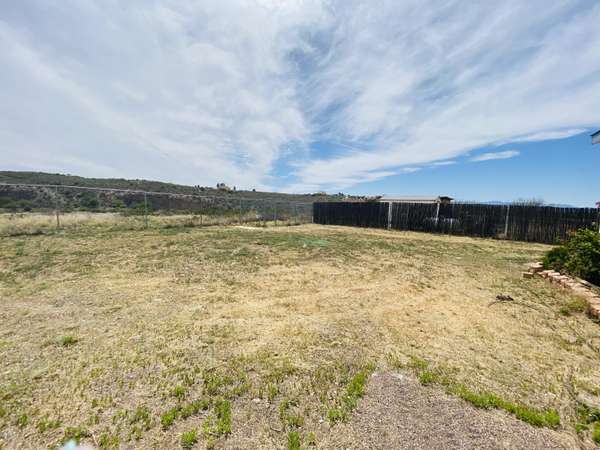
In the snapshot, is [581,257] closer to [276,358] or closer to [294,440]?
[276,358]

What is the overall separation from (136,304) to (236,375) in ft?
7.09

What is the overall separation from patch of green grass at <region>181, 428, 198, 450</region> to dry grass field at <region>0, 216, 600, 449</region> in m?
0.01

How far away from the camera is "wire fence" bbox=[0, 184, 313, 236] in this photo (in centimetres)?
1047

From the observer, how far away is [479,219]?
496 inches

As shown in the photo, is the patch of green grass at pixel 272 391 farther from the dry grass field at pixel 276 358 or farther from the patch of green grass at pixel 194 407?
the patch of green grass at pixel 194 407

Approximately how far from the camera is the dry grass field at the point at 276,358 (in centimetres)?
166

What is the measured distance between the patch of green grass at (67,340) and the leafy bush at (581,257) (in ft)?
24.0

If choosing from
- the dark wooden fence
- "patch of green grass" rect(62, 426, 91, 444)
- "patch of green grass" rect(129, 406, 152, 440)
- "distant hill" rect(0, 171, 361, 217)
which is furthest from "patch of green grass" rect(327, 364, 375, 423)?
"distant hill" rect(0, 171, 361, 217)

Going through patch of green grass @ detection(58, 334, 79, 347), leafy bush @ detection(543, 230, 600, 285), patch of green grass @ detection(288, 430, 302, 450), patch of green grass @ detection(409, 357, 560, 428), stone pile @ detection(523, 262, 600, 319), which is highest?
leafy bush @ detection(543, 230, 600, 285)

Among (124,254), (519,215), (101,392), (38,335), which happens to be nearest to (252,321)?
(101,392)

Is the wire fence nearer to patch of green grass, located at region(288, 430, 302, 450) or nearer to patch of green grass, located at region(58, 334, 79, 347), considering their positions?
patch of green grass, located at region(58, 334, 79, 347)

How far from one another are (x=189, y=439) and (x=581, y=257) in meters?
6.46

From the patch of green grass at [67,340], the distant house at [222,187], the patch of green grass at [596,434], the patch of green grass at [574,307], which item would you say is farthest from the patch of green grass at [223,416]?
the distant house at [222,187]

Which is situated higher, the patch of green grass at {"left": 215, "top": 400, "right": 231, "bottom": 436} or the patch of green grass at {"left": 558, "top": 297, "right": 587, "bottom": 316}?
the patch of green grass at {"left": 558, "top": 297, "right": 587, "bottom": 316}
